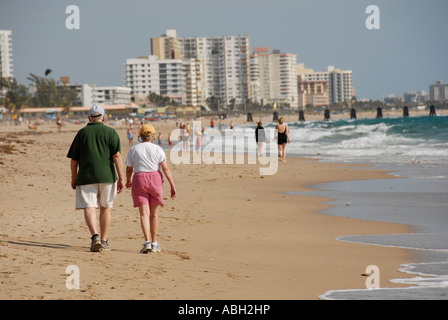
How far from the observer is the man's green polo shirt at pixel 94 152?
6.25m

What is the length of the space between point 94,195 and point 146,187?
51cm

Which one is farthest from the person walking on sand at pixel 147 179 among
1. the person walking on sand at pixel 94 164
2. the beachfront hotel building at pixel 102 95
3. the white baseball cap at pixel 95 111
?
the beachfront hotel building at pixel 102 95

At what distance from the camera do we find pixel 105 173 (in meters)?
6.28

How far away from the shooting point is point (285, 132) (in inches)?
765

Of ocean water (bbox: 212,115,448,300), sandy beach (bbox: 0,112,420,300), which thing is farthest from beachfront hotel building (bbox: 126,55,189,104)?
sandy beach (bbox: 0,112,420,300)

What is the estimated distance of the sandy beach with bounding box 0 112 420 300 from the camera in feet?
16.4

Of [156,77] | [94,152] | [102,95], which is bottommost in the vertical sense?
[94,152]

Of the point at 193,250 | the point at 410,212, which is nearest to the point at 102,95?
the point at 410,212

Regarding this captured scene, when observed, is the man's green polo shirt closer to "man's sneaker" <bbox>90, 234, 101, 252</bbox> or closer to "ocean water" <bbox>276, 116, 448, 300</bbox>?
"man's sneaker" <bbox>90, 234, 101, 252</bbox>

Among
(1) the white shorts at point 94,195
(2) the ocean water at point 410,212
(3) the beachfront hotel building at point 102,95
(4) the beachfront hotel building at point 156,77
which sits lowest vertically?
(2) the ocean water at point 410,212

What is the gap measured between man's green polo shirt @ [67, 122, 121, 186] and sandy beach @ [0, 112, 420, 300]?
0.73 m

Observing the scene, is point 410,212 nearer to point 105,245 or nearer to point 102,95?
point 105,245

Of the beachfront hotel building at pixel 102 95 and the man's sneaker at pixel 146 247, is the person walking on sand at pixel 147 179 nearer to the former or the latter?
the man's sneaker at pixel 146 247
